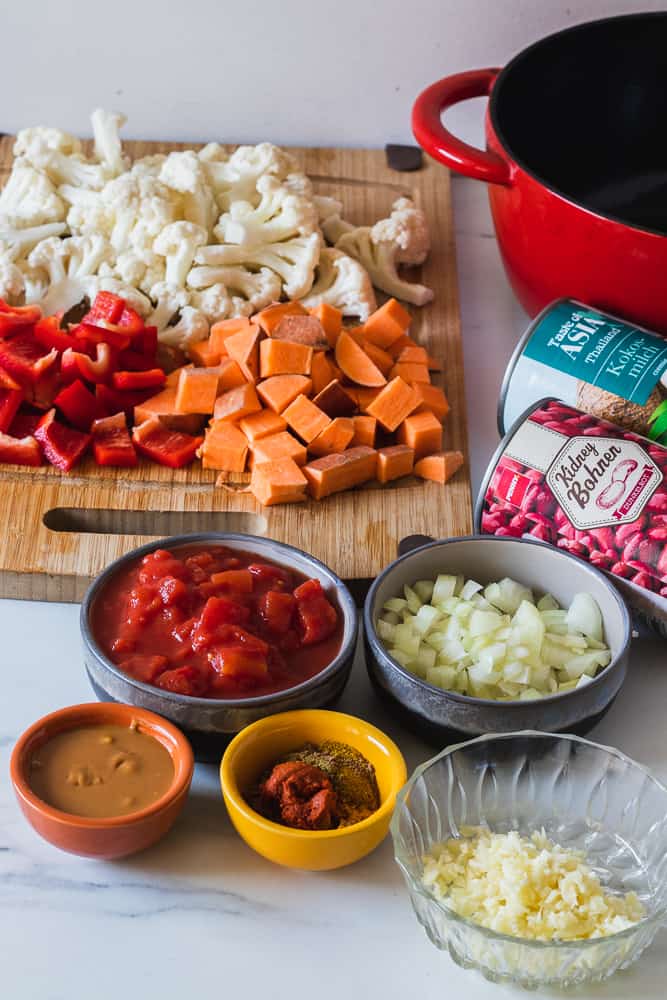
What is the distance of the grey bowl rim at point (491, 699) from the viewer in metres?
1.35

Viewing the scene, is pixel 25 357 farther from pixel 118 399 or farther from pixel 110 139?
pixel 110 139

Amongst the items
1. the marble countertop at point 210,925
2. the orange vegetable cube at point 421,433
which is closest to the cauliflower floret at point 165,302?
the orange vegetable cube at point 421,433

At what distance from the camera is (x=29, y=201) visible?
2166 millimetres

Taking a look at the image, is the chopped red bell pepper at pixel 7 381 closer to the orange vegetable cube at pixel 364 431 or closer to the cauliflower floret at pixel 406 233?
the orange vegetable cube at pixel 364 431

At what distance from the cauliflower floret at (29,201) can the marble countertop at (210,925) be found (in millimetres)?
997

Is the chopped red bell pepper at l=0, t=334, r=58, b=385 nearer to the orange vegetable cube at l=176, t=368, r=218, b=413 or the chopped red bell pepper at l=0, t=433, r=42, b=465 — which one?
the chopped red bell pepper at l=0, t=433, r=42, b=465

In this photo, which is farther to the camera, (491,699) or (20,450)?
(20,450)

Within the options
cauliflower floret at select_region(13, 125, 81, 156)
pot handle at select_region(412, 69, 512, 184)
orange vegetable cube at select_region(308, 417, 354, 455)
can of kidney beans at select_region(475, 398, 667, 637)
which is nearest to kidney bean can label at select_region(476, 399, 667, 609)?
can of kidney beans at select_region(475, 398, 667, 637)

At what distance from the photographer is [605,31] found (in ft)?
7.16

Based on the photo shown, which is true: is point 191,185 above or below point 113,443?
above

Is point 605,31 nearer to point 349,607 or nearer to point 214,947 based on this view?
point 349,607

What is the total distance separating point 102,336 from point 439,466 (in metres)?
0.55

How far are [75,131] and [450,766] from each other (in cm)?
176

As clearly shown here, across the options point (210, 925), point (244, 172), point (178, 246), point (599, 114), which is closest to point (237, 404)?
point (178, 246)
